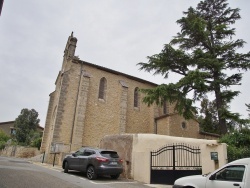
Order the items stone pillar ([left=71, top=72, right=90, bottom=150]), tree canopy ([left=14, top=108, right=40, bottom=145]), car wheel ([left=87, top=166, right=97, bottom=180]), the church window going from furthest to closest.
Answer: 1. tree canopy ([left=14, top=108, right=40, bottom=145])
2. the church window
3. stone pillar ([left=71, top=72, right=90, bottom=150])
4. car wheel ([left=87, top=166, right=97, bottom=180])

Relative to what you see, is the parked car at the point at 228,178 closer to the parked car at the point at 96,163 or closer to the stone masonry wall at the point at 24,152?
the parked car at the point at 96,163

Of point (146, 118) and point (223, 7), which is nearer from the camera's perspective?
point (223, 7)

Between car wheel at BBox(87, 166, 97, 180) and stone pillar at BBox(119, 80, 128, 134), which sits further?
stone pillar at BBox(119, 80, 128, 134)

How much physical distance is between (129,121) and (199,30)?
12.6 metres

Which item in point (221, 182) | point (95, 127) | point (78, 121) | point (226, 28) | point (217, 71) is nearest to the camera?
point (221, 182)

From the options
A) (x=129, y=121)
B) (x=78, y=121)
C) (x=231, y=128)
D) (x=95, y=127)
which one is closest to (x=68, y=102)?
(x=78, y=121)

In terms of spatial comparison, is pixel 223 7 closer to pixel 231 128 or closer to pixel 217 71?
pixel 217 71

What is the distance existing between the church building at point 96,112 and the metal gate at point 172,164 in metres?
10.7

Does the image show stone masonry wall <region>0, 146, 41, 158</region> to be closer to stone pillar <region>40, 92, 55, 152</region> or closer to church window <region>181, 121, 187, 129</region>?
stone pillar <region>40, 92, 55, 152</region>

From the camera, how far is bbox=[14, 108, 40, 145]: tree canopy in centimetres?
3753

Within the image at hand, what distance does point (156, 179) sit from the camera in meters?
9.98

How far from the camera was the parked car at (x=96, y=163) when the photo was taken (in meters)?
9.52

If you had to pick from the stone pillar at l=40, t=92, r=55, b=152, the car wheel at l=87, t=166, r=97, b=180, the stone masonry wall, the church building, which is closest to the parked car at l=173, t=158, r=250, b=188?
the car wheel at l=87, t=166, r=97, b=180

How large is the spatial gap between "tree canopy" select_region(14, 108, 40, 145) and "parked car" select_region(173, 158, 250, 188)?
3622 centimetres
